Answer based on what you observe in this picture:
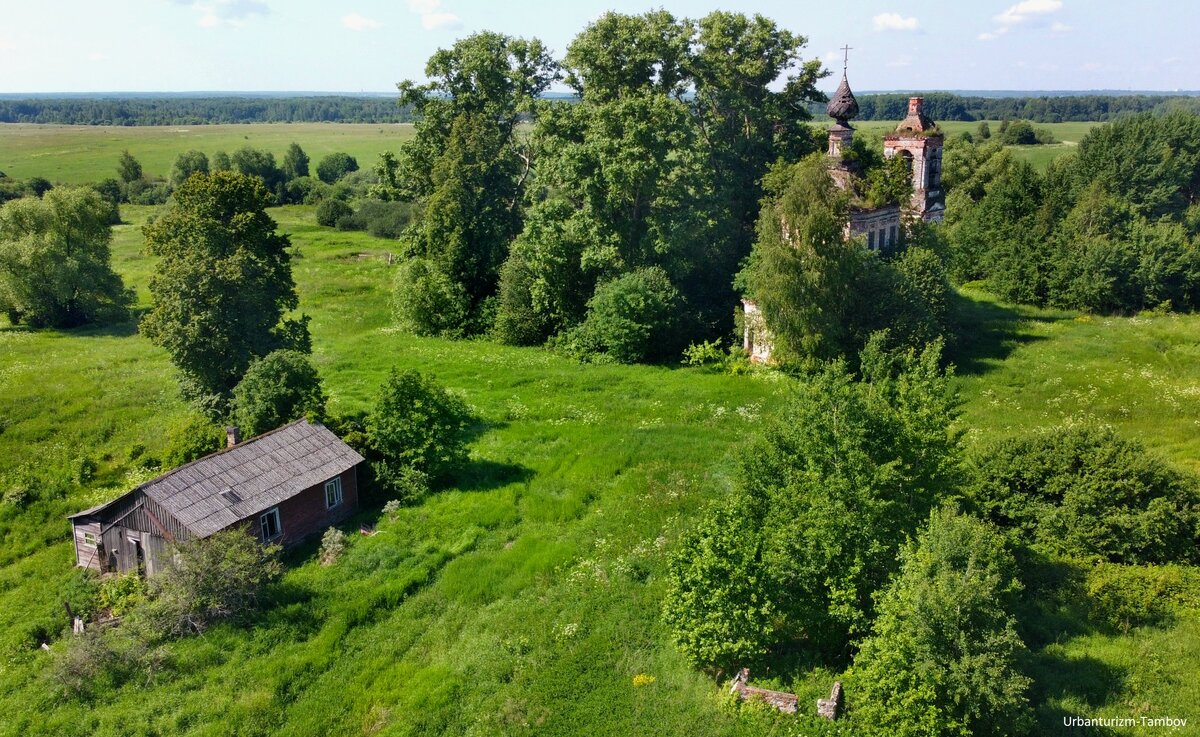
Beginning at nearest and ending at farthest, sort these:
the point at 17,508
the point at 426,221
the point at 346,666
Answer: the point at 346,666 → the point at 17,508 → the point at 426,221

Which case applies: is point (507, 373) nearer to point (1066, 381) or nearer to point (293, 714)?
point (293, 714)

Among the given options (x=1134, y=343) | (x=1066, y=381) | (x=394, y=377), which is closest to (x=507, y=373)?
(x=394, y=377)

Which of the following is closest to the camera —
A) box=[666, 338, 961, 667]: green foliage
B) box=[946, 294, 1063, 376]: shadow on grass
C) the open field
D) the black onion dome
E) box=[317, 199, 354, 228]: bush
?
box=[666, 338, 961, 667]: green foliage

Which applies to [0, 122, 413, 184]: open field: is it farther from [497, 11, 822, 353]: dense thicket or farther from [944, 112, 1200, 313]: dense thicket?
[944, 112, 1200, 313]: dense thicket

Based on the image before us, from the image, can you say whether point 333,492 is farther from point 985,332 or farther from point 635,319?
point 985,332

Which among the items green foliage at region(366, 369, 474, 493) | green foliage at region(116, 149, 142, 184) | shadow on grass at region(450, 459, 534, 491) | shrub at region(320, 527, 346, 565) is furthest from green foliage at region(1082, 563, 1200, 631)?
green foliage at region(116, 149, 142, 184)
